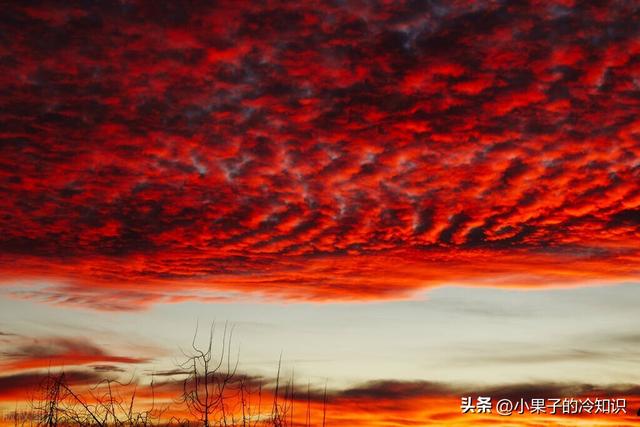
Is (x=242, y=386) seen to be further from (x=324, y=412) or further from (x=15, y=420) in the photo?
(x=15, y=420)

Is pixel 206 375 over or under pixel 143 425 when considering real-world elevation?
over

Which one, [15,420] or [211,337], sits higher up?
[211,337]

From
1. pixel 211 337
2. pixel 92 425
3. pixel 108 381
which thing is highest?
pixel 211 337

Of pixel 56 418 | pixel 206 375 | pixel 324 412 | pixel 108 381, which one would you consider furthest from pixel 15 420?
pixel 324 412

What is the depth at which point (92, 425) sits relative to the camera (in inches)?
473

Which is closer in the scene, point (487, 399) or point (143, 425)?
point (143, 425)

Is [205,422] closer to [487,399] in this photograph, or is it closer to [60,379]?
[60,379]

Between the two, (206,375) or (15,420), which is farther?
(15,420)

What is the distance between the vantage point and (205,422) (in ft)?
40.0

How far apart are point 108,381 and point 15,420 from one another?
3.11 meters

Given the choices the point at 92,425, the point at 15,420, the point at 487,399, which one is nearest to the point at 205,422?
the point at 92,425

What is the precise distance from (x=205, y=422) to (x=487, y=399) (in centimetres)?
840

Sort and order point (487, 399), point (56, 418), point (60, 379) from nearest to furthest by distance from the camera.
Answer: point (60, 379) < point (56, 418) < point (487, 399)

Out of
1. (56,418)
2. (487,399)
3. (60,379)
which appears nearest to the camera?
(60,379)
